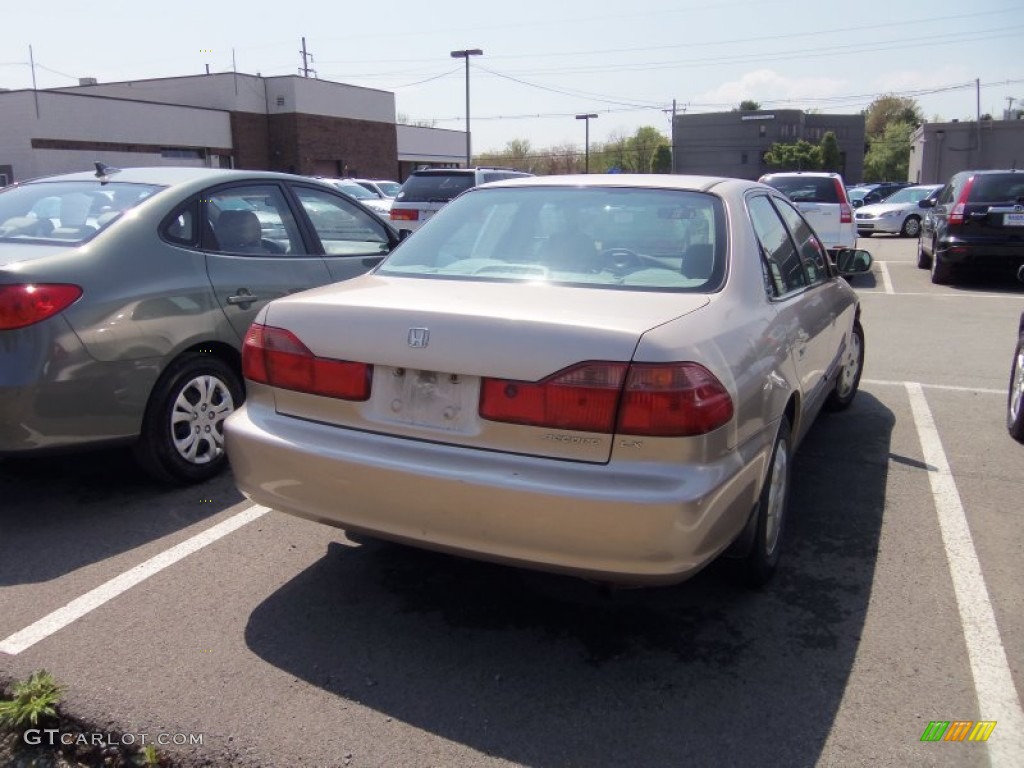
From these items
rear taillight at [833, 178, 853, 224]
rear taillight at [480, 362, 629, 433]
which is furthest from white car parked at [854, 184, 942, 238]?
rear taillight at [480, 362, 629, 433]

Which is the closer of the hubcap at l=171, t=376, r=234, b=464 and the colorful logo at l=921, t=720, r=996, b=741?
the colorful logo at l=921, t=720, r=996, b=741

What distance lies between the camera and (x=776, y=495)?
354 centimetres

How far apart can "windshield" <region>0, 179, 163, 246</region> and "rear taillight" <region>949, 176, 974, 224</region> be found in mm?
11482

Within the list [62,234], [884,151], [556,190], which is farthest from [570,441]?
[884,151]

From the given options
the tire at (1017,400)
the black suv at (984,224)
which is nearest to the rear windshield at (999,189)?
the black suv at (984,224)

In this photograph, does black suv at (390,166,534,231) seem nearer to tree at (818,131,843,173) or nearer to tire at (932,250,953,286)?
tire at (932,250,953,286)

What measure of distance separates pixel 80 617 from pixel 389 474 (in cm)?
141

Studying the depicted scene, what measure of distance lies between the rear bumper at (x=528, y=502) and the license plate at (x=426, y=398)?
8 cm

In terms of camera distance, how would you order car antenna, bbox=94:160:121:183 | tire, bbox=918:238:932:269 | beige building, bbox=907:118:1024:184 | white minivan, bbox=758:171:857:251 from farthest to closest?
beige building, bbox=907:118:1024:184 → tire, bbox=918:238:932:269 → white minivan, bbox=758:171:857:251 → car antenna, bbox=94:160:121:183

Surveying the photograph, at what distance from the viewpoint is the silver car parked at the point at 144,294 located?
12.7 feet

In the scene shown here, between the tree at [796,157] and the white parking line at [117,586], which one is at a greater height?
the tree at [796,157]

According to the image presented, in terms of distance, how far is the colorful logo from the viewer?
258 centimetres

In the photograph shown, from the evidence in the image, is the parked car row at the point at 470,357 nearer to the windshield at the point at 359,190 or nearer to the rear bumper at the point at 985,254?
the rear bumper at the point at 985,254

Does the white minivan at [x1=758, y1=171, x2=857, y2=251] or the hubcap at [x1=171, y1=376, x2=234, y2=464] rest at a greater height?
the white minivan at [x1=758, y1=171, x2=857, y2=251]
